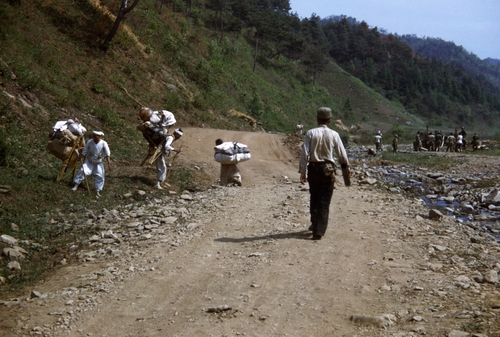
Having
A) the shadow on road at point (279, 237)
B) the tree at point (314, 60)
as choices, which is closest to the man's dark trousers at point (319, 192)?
the shadow on road at point (279, 237)

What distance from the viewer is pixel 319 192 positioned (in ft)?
25.2

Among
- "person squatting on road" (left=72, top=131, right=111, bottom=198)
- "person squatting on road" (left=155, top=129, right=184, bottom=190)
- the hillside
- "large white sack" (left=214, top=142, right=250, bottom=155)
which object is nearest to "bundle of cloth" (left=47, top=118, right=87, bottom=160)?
"person squatting on road" (left=72, top=131, right=111, bottom=198)

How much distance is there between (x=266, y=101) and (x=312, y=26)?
5371 cm

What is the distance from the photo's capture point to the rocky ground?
5.30m

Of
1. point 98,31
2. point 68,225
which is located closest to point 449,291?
point 68,225

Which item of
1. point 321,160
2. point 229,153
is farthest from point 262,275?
point 229,153

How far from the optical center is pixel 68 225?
9219 mm

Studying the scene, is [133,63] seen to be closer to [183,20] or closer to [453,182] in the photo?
[183,20]

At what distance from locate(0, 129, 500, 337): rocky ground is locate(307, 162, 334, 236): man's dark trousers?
0.35 m

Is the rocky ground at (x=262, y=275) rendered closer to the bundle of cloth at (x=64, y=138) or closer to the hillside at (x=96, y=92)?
the hillside at (x=96, y=92)

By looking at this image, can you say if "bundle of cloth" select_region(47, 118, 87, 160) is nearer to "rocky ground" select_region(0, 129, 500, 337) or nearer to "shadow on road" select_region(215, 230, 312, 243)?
"rocky ground" select_region(0, 129, 500, 337)

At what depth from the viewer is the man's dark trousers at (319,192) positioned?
7578 mm

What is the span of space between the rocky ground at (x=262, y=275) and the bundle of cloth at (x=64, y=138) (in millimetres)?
1787

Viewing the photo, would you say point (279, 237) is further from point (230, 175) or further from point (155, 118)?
point (155, 118)
